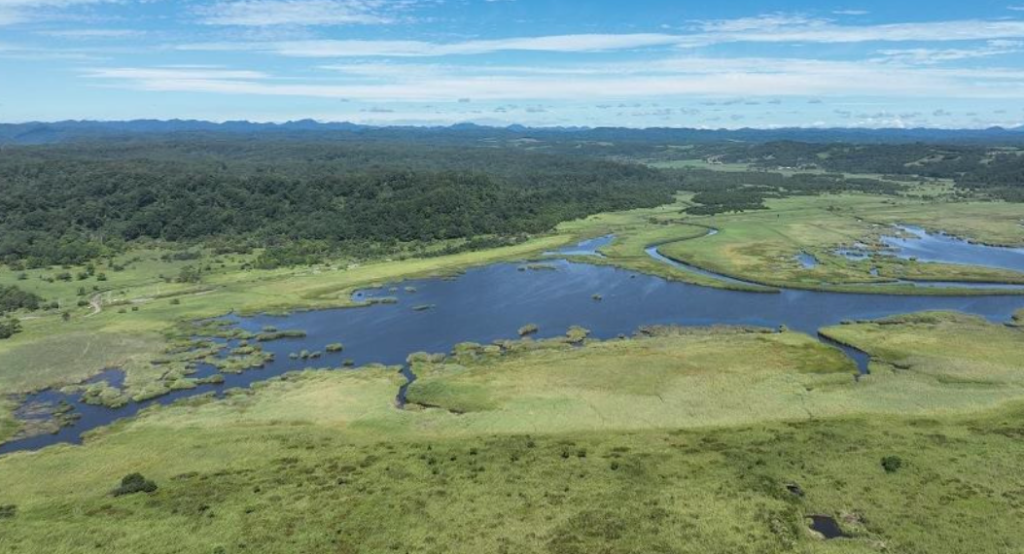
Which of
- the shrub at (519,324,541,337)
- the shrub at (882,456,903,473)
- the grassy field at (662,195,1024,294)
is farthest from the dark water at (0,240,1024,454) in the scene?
the shrub at (882,456,903,473)

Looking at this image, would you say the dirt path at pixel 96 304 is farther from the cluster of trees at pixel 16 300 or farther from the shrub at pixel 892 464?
the shrub at pixel 892 464

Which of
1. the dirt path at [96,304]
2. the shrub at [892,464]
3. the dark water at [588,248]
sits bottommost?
the dirt path at [96,304]

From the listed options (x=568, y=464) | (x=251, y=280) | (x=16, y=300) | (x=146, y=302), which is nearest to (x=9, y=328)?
(x=16, y=300)

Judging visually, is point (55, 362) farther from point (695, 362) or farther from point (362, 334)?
point (695, 362)

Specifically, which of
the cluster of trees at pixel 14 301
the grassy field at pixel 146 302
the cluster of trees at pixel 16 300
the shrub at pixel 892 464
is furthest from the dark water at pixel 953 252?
the cluster of trees at pixel 16 300

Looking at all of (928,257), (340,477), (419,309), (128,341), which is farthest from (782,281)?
(128,341)

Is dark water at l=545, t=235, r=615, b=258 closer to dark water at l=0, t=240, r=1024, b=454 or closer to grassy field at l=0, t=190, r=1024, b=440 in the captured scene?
grassy field at l=0, t=190, r=1024, b=440
